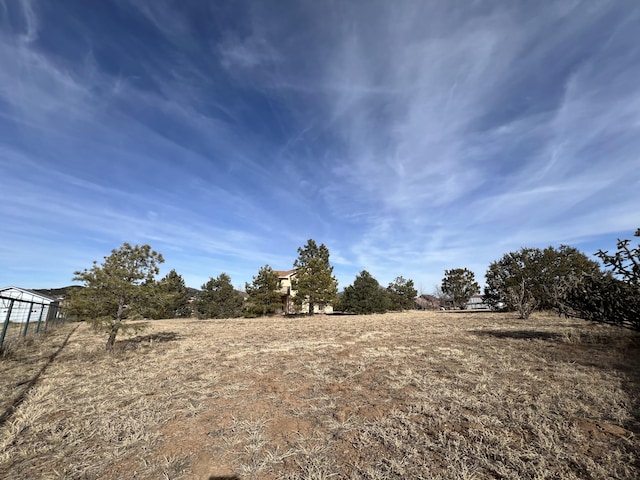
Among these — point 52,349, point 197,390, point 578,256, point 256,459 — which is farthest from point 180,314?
point 578,256

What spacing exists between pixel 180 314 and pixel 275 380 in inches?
1407

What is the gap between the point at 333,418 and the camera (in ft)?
14.8

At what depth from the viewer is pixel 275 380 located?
6656 millimetres

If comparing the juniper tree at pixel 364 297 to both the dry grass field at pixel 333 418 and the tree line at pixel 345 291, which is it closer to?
the tree line at pixel 345 291

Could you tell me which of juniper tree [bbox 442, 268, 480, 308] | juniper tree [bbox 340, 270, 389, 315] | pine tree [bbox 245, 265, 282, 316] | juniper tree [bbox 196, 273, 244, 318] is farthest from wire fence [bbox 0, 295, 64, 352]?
juniper tree [bbox 442, 268, 480, 308]

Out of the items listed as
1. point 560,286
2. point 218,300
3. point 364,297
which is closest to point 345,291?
point 364,297

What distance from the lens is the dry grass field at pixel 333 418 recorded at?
3.23 metres

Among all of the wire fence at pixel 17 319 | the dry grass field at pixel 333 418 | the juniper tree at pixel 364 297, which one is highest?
the juniper tree at pixel 364 297

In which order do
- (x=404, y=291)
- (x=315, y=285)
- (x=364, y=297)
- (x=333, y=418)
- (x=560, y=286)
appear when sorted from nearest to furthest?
(x=333, y=418)
(x=560, y=286)
(x=315, y=285)
(x=364, y=297)
(x=404, y=291)

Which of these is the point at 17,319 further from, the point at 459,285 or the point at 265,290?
the point at 459,285

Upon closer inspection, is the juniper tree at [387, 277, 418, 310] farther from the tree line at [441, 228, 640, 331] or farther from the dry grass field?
the dry grass field

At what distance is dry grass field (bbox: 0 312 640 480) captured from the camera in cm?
323

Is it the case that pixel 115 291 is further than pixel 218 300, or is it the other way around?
pixel 218 300

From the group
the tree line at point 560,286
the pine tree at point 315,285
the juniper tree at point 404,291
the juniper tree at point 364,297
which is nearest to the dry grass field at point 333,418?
the tree line at point 560,286
